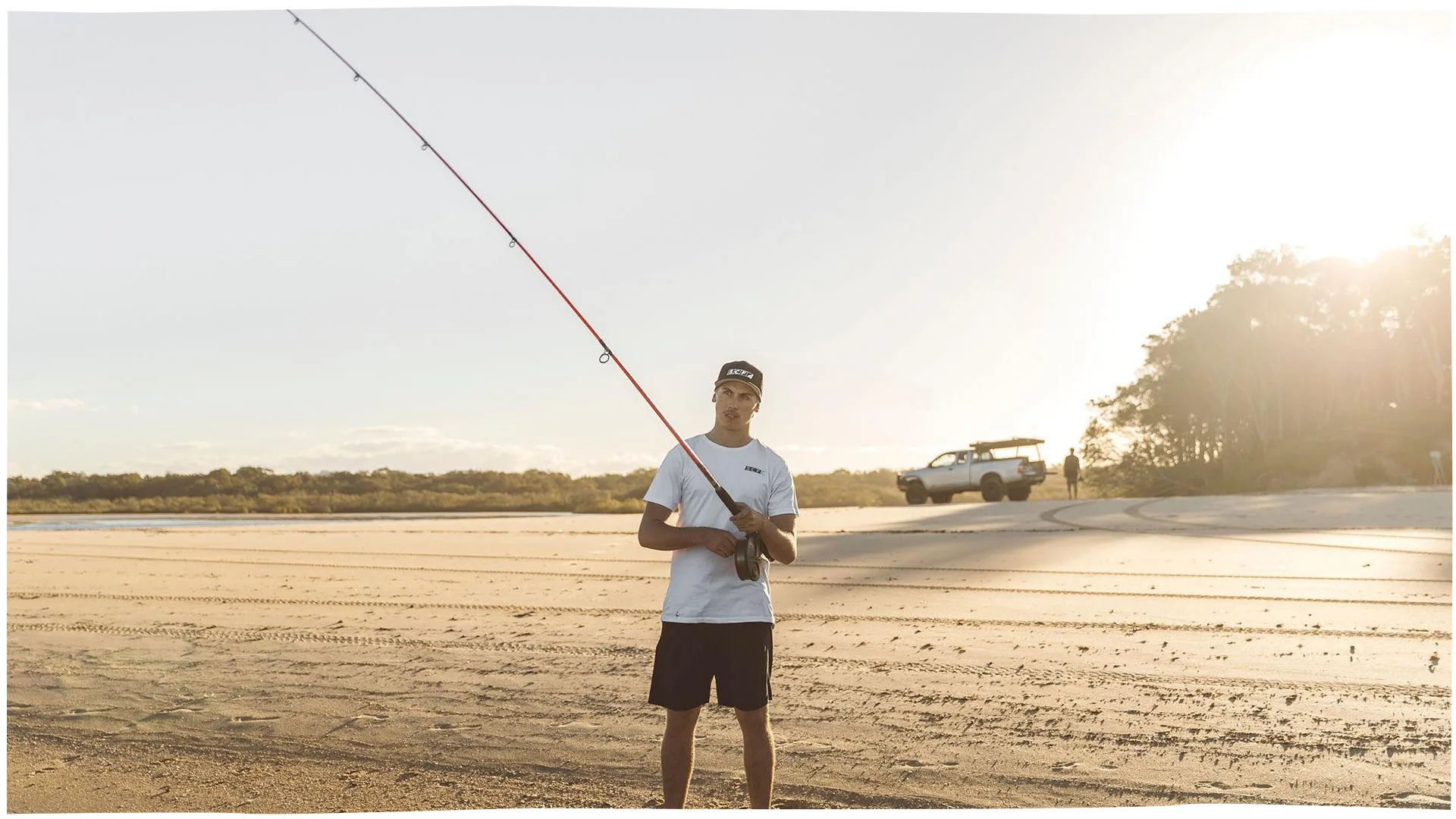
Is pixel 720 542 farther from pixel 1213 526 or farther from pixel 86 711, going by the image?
pixel 1213 526

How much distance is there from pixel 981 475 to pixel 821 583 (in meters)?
18.6

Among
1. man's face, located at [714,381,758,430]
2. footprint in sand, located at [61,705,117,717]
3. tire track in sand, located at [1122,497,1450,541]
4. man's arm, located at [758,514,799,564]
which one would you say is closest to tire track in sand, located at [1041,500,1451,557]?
tire track in sand, located at [1122,497,1450,541]

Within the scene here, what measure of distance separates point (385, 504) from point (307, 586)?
76.9 ft

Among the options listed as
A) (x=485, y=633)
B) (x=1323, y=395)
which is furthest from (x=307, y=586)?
(x=1323, y=395)

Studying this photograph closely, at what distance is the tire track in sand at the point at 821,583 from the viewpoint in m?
8.79

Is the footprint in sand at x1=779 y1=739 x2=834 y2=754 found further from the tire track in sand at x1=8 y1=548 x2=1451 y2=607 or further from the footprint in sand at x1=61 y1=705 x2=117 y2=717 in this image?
the tire track in sand at x1=8 y1=548 x2=1451 y2=607

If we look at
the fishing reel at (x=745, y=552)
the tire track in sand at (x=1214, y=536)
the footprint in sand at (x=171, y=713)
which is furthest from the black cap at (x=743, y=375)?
the tire track in sand at (x=1214, y=536)

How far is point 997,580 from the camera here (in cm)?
1045

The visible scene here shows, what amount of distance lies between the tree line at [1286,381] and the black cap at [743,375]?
113 feet

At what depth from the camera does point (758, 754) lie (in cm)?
368

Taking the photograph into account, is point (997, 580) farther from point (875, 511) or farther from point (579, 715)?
point (875, 511)

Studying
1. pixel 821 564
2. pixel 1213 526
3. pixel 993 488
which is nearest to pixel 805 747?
pixel 821 564

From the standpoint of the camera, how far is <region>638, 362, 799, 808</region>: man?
3.58 meters

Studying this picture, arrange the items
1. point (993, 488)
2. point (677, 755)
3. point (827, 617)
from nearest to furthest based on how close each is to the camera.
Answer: point (677, 755)
point (827, 617)
point (993, 488)
